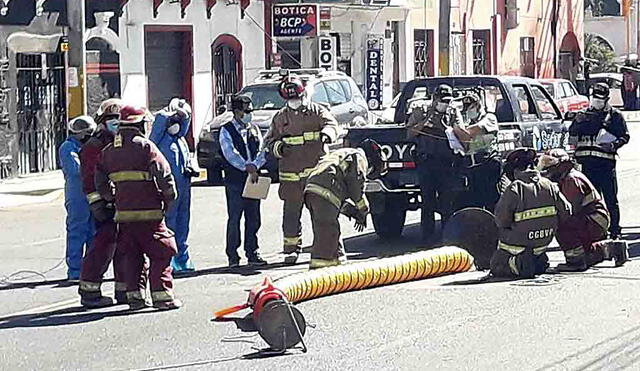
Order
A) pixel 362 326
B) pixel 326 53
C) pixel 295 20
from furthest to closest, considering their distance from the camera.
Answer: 1. pixel 326 53
2. pixel 295 20
3. pixel 362 326

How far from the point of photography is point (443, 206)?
15.0 m

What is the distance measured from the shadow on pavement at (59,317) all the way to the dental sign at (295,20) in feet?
71.2

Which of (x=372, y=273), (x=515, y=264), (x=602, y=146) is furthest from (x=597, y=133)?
(x=372, y=273)

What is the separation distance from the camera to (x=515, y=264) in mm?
12344

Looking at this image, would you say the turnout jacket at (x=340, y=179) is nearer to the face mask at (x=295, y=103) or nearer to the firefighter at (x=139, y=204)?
the face mask at (x=295, y=103)

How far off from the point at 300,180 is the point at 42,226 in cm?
619

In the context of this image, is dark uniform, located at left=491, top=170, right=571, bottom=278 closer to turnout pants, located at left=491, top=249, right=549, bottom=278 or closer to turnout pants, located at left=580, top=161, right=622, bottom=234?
turnout pants, located at left=491, top=249, right=549, bottom=278

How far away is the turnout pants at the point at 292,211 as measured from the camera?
44.3 feet

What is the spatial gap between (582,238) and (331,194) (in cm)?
252

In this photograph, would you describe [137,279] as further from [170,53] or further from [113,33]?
[170,53]

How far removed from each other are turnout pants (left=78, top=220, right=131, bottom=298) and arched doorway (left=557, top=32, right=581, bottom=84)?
151ft

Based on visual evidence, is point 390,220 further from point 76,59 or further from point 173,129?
point 76,59

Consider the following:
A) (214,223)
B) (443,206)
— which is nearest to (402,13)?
(214,223)

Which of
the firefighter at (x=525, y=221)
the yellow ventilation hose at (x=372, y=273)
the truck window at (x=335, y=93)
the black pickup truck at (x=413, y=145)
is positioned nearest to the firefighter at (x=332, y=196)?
the yellow ventilation hose at (x=372, y=273)
